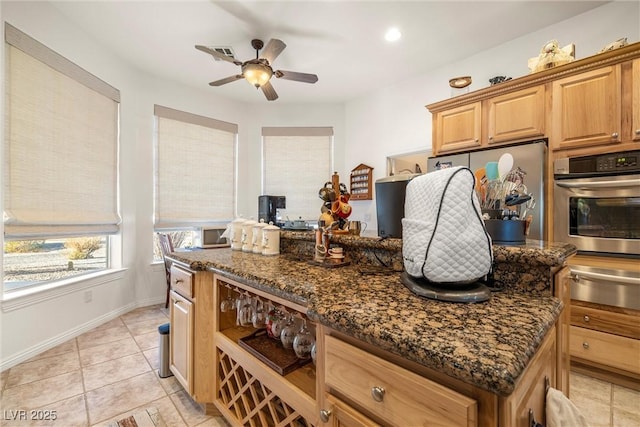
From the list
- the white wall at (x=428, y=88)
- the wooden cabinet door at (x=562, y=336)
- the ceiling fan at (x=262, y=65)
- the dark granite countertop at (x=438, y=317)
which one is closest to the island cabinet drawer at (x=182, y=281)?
the dark granite countertop at (x=438, y=317)

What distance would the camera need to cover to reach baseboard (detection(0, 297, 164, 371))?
6.64ft

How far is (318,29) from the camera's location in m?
2.61

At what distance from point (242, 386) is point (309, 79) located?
2.58m

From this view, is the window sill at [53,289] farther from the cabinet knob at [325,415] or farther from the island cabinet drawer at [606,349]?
the island cabinet drawer at [606,349]

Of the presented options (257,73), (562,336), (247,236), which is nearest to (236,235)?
(247,236)

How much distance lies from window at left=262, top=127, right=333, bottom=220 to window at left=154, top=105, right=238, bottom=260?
Answer: 2.45 ft

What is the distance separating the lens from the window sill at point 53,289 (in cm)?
205

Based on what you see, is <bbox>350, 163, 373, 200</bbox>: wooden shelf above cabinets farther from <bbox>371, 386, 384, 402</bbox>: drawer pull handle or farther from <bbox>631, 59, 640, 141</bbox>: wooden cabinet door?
<bbox>371, 386, 384, 402</bbox>: drawer pull handle

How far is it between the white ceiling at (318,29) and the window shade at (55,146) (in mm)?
569

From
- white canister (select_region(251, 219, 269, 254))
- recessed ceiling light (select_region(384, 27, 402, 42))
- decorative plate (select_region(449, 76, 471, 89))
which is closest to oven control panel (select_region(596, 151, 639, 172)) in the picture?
decorative plate (select_region(449, 76, 471, 89))

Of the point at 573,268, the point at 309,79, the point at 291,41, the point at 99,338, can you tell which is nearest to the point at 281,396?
the point at 573,268

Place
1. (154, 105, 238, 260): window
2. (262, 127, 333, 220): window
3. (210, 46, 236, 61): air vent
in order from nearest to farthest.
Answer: (210, 46, 236, 61): air vent < (154, 105, 238, 260): window < (262, 127, 333, 220): window

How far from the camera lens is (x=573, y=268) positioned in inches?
72.2

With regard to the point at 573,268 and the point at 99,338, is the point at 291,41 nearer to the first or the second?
the point at 573,268
